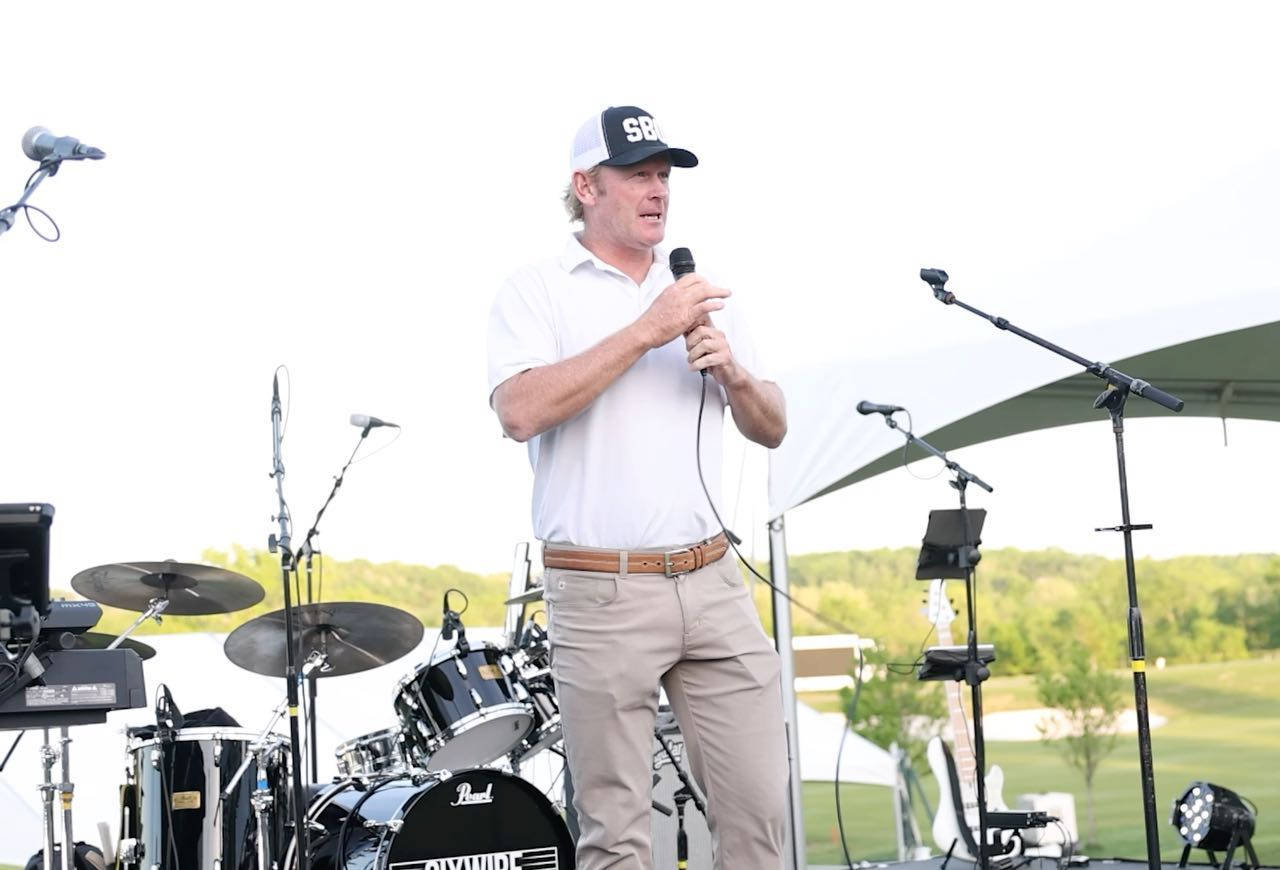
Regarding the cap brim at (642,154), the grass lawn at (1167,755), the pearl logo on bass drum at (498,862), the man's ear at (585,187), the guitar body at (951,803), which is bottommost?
the grass lawn at (1167,755)

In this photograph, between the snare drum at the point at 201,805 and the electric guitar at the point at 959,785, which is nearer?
the snare drum at the point at 201,805

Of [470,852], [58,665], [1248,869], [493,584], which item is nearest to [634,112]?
[58,665]

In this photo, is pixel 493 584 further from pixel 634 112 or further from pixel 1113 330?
pixel 634 112

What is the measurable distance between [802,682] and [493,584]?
4.43m

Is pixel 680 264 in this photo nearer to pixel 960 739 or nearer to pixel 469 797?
pixel 469 797

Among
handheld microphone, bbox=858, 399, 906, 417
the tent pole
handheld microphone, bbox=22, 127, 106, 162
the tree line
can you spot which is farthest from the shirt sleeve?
the tree line

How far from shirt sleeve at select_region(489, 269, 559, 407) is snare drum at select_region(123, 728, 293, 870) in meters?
2.62

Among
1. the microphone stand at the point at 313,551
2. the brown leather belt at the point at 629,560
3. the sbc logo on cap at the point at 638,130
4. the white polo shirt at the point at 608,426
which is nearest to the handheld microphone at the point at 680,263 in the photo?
the white polo shirt at the point at 608,426

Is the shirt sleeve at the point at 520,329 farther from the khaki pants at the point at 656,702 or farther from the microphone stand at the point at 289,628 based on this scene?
the microphone stand at the point at 289,628

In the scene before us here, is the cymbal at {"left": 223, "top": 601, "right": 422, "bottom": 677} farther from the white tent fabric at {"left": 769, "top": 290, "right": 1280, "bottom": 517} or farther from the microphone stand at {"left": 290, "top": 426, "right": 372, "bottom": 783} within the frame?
the white tent fabric at {"left": 769, "top": 290, "right": 1280, "bottom": 517}

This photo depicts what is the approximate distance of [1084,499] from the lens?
19.9m

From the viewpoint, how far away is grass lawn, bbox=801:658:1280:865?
608 inches

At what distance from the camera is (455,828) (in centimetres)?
424

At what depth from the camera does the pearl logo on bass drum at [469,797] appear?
4.27 m
